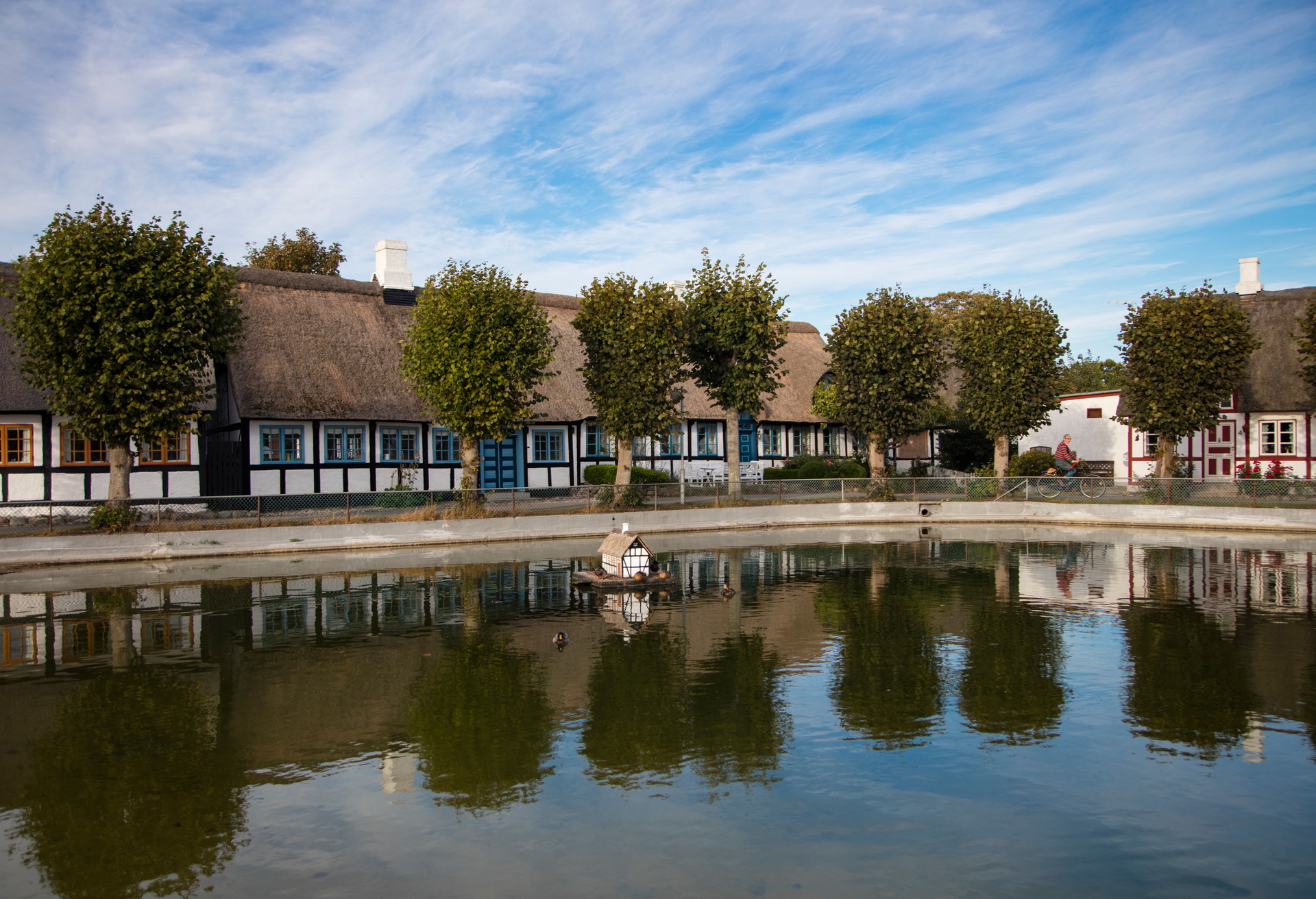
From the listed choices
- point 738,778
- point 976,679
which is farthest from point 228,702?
point 976,679

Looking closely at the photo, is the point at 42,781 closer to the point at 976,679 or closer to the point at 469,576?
the point at 976,679

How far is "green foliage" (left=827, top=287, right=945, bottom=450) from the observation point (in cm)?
3872

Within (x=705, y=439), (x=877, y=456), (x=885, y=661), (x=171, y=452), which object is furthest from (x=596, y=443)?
(x=885, y=661)

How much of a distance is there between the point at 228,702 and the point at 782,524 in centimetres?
2513

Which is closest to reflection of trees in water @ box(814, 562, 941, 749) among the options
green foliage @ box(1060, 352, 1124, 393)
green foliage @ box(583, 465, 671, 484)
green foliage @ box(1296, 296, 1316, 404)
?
green foliage @ box(583, 465, 671, 484)

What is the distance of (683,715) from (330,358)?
28970 mm

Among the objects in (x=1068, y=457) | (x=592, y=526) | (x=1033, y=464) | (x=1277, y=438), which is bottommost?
(x=592, y=526)

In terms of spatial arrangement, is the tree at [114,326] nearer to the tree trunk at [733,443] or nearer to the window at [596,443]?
the window at [596,443]

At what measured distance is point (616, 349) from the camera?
35.1 m

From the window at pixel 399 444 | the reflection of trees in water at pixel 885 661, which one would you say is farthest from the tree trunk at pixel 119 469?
the reflection of trees in water at pixel 885 661

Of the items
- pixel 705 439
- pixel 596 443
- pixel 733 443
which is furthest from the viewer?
pixel 705 439

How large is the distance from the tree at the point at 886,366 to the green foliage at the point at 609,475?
29.5 feet

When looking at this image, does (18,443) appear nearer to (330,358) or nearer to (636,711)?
(330,358)

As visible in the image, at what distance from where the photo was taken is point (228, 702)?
1202 centimetres
